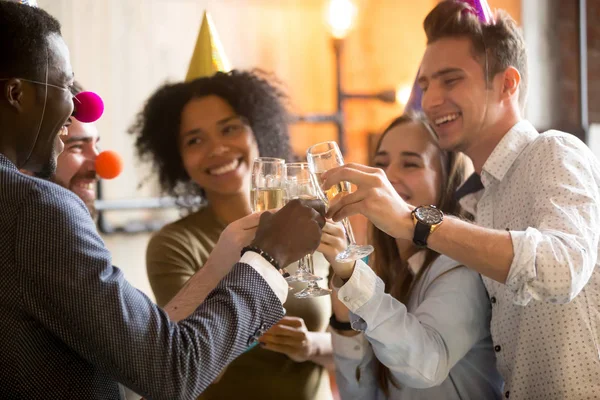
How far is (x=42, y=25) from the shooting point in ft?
3.22

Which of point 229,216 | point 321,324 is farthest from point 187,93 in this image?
point 321,324

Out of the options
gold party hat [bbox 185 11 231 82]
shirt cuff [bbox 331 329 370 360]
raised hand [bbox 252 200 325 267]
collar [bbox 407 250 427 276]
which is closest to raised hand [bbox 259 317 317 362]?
shirt cuff [bbox 331 329 370 360]

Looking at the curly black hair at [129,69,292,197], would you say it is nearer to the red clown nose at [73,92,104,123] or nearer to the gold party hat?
the gold party hat

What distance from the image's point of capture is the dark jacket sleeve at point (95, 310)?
85cm

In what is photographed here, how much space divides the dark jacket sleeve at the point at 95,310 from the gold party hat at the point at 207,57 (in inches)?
46.5

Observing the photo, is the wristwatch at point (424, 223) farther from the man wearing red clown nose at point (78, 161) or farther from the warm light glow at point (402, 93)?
the warm light glow at point (402, 93)

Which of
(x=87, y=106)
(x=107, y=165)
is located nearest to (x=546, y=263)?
(x=87, y=106)

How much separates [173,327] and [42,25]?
Answer: 1.60ft

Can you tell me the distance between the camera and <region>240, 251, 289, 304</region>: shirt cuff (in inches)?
38.9

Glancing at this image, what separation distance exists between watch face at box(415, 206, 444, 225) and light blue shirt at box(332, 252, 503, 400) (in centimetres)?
20

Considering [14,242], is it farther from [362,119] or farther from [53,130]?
[362,119]

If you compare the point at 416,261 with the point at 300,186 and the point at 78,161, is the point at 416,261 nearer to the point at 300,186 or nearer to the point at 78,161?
the point at 300,186

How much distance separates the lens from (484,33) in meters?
1.46

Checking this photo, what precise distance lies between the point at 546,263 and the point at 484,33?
0.60 meters
